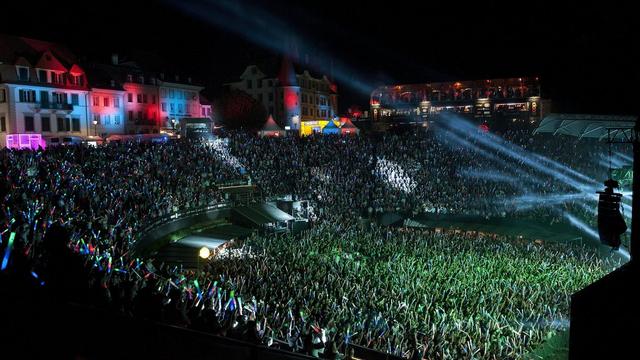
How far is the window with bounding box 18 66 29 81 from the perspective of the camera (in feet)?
113

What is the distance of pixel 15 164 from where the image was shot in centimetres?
1814

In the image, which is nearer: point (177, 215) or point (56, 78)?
point (177, 215)

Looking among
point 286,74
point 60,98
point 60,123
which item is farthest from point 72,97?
point 286,74

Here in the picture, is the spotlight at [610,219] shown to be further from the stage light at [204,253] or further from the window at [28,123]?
the window at [28,123]

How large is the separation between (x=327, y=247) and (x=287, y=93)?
139ft

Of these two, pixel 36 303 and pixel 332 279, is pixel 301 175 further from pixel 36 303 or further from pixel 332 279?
pixel 36 303

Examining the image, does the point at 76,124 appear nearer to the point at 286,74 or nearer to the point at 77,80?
the point at 77,80

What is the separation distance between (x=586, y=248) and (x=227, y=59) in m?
55.9

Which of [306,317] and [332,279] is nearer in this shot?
[306,317]

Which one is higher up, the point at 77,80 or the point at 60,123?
the point at 77,80

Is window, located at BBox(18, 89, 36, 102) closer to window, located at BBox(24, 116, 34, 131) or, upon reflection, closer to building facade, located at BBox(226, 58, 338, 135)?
window, located at BBox(24, 116, 34, 131)

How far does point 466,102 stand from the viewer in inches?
2458

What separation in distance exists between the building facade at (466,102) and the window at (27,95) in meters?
41.5

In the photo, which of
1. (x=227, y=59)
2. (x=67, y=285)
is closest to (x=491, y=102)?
(x=227, y=59)
